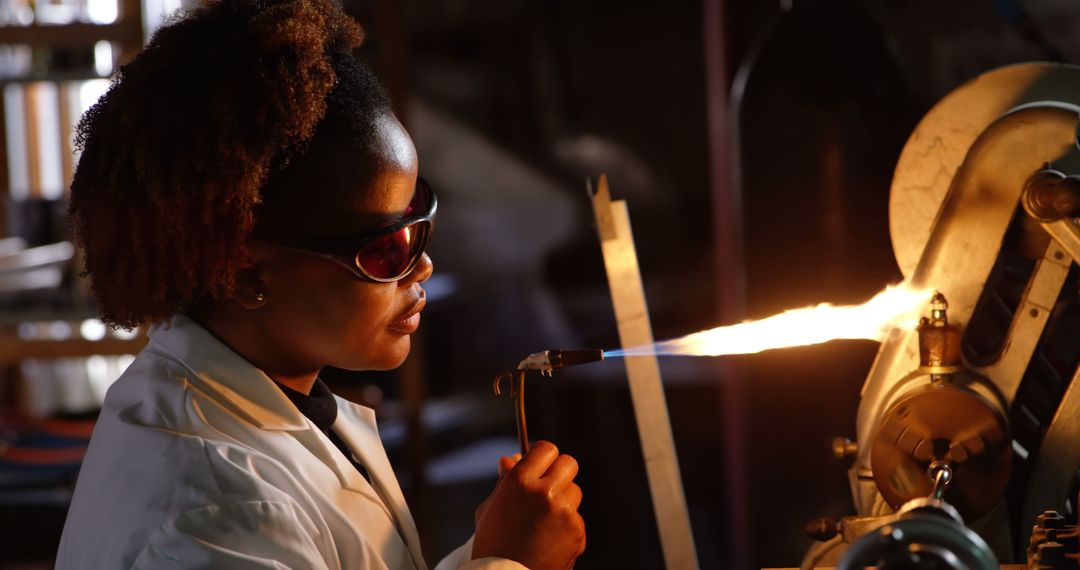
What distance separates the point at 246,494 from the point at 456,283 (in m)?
3.04

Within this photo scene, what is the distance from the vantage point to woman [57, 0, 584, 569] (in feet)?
3.53

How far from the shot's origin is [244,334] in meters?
1.21

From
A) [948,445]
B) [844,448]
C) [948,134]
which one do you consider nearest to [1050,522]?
[948,445]

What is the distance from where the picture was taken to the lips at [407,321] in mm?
1229

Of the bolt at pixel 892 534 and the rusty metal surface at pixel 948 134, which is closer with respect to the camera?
the bolt at pixel 892 534

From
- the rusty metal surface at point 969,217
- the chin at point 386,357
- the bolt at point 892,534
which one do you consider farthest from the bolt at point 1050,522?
the chin at point 386,357

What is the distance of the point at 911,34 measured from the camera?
8.73 feet

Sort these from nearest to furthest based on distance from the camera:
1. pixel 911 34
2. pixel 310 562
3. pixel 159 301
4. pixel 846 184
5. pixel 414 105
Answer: pixel 310 562, pixel 159 301, pixel 846 184, pixel 911 34, pixel 414 105

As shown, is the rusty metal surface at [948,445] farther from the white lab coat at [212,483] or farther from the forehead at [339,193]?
the forehead at [339,193]

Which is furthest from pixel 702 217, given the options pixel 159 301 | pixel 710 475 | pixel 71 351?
pixel 159 301

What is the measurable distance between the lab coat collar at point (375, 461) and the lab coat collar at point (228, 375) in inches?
8.0

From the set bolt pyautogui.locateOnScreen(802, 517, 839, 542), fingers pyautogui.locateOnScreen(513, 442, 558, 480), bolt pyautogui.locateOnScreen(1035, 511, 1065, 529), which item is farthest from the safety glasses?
bolt pyautogui.locateOnScreen(1035, 511, 1065, 529)

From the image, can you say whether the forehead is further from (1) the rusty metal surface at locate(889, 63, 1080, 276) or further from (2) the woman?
(1) the rusty metal surface at locate(889, 63, 1080, 276)

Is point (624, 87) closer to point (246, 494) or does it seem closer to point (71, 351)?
point (71, 351)
